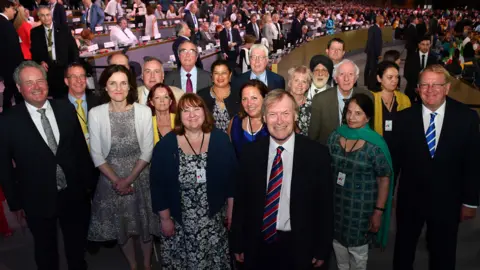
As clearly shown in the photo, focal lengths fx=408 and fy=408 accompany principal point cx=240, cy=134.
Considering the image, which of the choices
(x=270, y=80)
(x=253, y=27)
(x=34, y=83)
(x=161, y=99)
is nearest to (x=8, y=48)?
(x=34, y=83)

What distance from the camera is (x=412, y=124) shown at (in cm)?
256

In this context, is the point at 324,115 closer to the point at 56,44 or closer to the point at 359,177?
the point at 359,177

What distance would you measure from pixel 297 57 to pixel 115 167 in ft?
28.6

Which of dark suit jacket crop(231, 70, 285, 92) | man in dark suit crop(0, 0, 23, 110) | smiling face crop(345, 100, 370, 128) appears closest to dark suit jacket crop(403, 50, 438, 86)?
dark suit jacket crop(231, 70, 285, 92)

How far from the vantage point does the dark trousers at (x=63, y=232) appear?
2.68 metres

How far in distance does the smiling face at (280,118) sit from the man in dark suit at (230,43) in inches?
A: 301

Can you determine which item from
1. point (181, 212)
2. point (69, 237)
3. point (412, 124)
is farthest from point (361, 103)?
point (69, 237)

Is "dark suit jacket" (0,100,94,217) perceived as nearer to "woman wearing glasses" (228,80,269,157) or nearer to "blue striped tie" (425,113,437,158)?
"woman wearing glasses" (228,80,269,157)

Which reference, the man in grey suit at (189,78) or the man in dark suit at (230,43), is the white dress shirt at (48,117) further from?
the man in dark suit at (230,43)

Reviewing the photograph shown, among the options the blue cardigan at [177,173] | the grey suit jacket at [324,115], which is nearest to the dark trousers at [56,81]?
the blue cardigan at [177,173]

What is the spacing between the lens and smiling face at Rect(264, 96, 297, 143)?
2.04 meters

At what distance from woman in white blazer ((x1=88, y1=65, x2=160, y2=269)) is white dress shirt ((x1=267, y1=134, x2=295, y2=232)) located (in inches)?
42.8

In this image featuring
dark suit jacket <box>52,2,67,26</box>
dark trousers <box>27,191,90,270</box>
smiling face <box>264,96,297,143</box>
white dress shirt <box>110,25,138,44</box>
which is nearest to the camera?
smiling face <box>264,96,297,143</box>

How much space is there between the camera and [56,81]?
4941 mm
